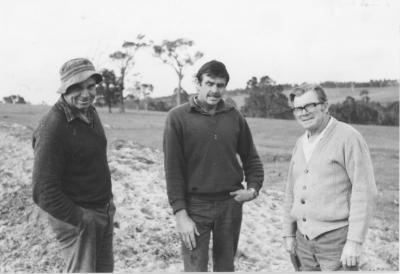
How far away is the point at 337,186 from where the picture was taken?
274cm

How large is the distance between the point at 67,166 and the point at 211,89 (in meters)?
1.12

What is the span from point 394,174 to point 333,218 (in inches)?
448

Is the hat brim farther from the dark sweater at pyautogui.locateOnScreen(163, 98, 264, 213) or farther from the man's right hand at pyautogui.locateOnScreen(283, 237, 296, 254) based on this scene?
the man's right hand at pyautogui.locateOnScreen(283, 237, 296, 254)

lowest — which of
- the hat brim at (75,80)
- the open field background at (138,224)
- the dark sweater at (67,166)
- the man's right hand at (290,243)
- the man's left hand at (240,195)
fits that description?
the open field background at (138,224)

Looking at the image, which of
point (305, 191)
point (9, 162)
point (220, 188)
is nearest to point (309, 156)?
point (305, 191)

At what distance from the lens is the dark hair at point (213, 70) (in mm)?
3133

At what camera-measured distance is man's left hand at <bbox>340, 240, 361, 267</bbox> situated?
104 inches

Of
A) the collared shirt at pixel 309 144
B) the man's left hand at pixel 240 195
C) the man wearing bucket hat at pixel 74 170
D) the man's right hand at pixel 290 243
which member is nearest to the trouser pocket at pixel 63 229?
the man wearing bucket hat at pixel 74 170

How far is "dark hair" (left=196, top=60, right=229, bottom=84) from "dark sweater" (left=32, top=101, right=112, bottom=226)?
841mm

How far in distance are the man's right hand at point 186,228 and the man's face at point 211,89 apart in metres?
0.81

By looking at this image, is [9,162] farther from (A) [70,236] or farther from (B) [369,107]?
(B) [369,107]

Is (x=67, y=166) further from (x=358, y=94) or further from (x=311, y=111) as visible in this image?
(x=358, y=94)

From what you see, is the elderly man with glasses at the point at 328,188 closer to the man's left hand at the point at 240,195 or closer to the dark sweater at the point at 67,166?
the man's left hand at the point at 240,195

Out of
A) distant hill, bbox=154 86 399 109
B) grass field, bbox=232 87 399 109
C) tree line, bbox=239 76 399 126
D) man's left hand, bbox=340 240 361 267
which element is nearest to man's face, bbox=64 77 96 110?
man's left hand, bbox=340 240 361 267
